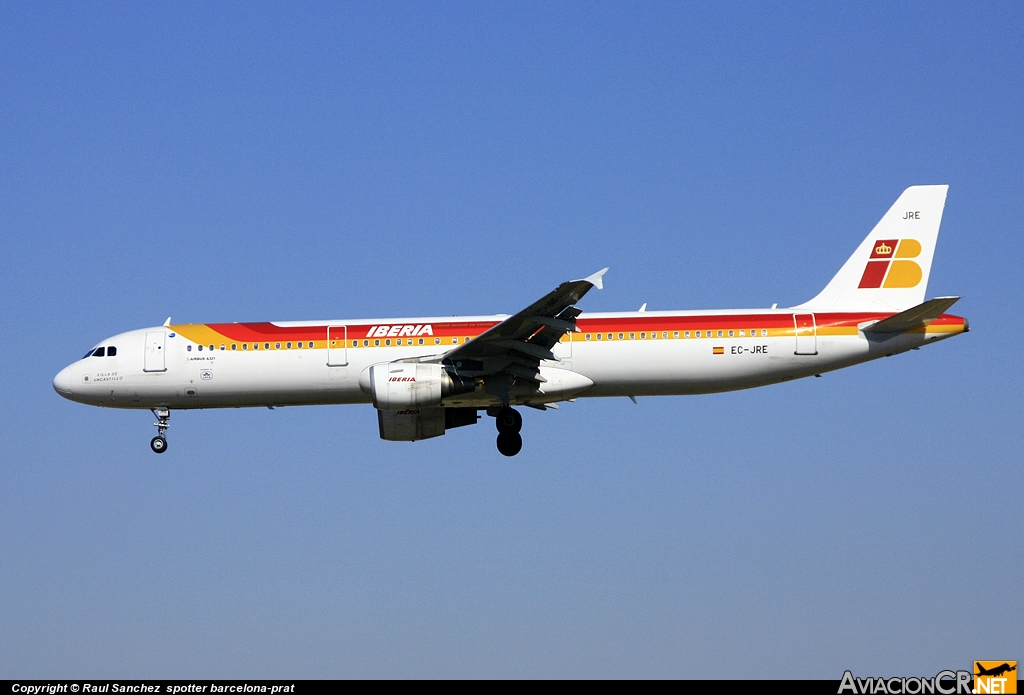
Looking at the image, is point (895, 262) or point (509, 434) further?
point (895, 262)

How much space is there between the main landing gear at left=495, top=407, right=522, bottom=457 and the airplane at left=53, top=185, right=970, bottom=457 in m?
0.04

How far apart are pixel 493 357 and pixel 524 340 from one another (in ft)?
3.18

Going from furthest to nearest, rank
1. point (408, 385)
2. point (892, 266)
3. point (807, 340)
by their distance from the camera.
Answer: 1. point (892, 266)
2. point (807, 340)
3. point (408, 385)

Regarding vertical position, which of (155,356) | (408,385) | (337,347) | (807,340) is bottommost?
(408,385)

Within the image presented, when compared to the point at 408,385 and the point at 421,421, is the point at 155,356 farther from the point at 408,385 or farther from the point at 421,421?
the point at 408,385

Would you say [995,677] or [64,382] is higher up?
[64,382]

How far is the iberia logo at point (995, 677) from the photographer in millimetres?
21781

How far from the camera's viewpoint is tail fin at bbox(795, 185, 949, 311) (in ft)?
115

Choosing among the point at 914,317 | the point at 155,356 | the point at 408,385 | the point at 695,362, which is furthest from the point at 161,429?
the point at 914,317

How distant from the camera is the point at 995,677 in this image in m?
22.1

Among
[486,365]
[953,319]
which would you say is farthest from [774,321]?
[486,365]

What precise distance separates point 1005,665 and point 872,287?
1517 centimetres

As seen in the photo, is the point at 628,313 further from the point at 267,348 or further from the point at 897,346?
the point at 267,348

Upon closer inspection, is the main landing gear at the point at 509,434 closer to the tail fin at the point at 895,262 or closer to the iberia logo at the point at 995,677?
the tail fin at the point at 895,262
